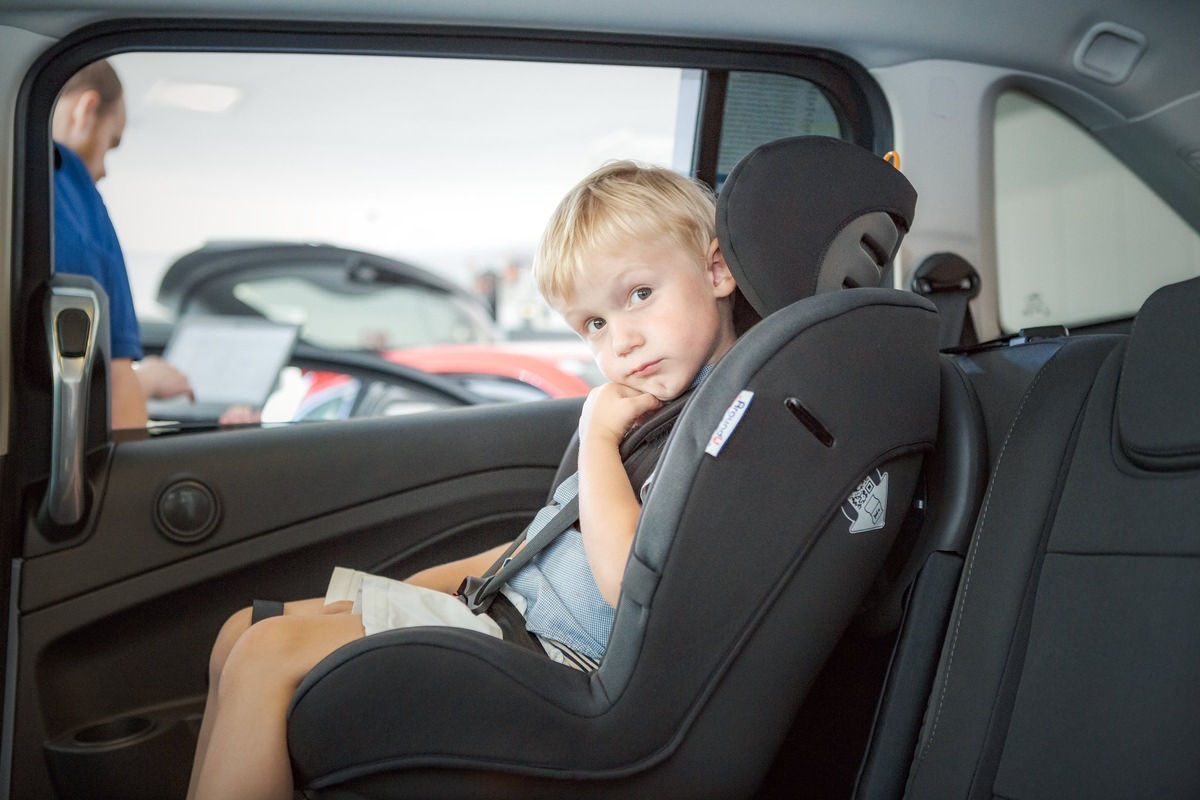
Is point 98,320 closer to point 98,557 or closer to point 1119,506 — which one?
point 98,557

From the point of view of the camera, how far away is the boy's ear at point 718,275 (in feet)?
4.05

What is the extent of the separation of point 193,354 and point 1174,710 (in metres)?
1.92

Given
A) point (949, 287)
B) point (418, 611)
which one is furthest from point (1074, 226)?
point (418, 611)

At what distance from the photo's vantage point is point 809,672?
106 cm

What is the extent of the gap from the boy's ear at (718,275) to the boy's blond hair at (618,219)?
1 cm

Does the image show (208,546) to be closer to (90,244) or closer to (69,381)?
(69,381)

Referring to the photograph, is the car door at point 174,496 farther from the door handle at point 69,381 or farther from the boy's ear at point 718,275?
the boy's ear at point 718,275

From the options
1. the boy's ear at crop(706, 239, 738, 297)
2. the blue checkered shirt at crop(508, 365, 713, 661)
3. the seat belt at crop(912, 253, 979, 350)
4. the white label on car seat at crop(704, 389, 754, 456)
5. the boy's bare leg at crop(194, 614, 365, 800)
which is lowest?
Result: the boy's bare leg at crop(194, 614, 365, 800)

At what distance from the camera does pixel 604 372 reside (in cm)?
123

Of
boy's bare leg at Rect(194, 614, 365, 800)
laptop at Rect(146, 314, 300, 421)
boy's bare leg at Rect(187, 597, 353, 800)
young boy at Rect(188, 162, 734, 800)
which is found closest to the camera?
boy's bare leg at Rect(194, 614, 365, 800)

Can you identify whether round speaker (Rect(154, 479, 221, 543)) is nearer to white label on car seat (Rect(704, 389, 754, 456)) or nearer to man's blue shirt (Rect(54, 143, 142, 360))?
man's blue shirt (Rect(54, 143, 142, 360))

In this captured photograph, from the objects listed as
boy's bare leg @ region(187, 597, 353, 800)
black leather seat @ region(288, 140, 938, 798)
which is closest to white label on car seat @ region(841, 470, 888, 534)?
black leather seat @ region(288, 140, 938, 798)

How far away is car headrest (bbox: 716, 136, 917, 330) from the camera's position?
1063mm

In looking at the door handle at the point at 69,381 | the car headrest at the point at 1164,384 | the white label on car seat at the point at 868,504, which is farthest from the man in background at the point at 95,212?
the car headrest at the point at 1164,384
